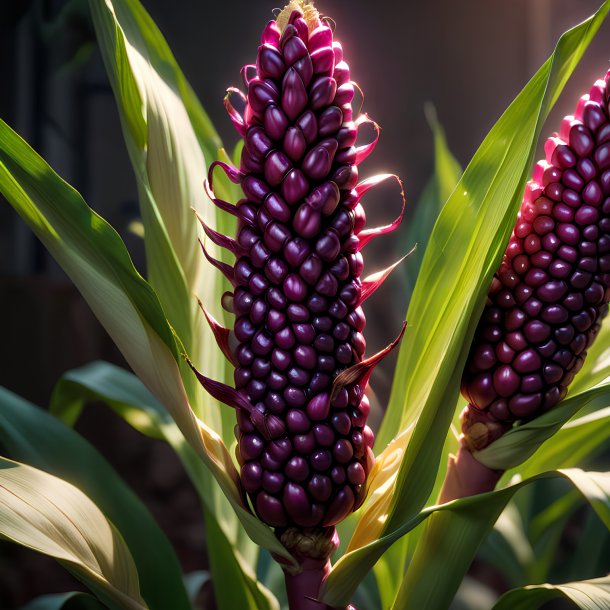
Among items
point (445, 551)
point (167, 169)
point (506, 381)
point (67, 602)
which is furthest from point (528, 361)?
point (67, 602)

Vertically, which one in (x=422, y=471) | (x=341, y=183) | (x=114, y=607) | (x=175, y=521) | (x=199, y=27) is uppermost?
(x=199, y=27)

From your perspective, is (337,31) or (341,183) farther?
(337,31)

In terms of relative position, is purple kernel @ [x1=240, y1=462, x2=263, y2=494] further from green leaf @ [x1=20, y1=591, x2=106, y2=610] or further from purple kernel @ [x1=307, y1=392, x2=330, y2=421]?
green leaf @ [x1=20, y1=591, x2=106, y2=610]

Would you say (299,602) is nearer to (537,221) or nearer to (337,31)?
(537,221)

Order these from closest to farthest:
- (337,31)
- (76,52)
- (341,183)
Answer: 1. (341,183)
2. (76,52)
3. (337,31)

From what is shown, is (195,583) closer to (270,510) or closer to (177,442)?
(177,442)

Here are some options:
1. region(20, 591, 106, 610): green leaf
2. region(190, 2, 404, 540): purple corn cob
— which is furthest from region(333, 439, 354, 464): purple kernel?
region(20, 591, 106, 610): green leaf

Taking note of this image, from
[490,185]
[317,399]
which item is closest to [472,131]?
[490,185]

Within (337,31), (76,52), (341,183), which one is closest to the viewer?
(341,183)
